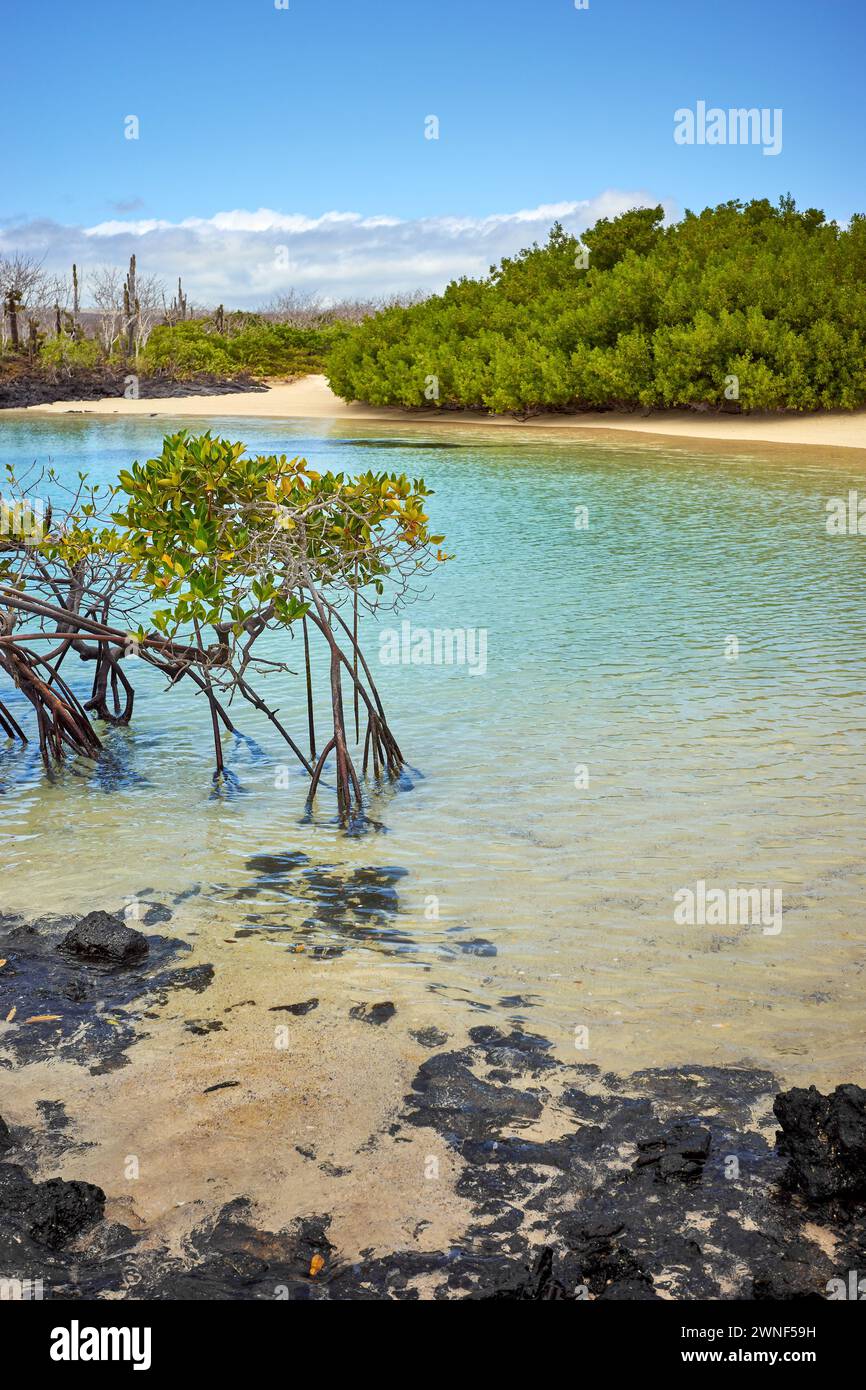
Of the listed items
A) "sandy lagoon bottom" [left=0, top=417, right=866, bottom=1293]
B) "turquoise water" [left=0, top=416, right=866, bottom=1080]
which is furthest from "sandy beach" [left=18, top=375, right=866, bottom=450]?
"sandy lagoon bottom" [left=0, top=417, right=866, bottom=1293]

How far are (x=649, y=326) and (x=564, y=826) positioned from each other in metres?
38.0

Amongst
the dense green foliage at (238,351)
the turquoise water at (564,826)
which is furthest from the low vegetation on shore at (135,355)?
the turquoise water at (564,826)

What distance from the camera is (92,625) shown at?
339 inches

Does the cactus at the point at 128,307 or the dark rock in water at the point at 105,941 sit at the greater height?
the cactus at the point at 128,307

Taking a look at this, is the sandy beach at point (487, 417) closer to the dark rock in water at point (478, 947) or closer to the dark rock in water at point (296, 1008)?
the dark rock in water at point (478, 947)

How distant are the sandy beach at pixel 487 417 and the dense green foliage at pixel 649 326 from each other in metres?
0.59

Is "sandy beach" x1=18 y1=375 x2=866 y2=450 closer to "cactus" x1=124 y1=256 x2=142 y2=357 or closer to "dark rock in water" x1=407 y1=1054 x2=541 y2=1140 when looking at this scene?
"cactus" x1=124 y1=256 x2=142 y2=357

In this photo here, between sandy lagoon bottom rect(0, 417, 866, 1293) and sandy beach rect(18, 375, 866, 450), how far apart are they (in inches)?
971

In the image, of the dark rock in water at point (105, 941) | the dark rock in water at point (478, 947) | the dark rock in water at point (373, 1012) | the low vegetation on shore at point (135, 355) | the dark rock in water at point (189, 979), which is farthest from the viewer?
the low vegetation on shore at point (135, 355)

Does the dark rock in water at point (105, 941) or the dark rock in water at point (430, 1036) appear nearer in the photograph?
the dark rock in water at point (430, 1036)

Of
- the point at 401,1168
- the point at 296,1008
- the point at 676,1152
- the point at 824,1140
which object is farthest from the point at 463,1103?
the point at 824,1140

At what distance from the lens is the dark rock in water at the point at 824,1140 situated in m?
3.79

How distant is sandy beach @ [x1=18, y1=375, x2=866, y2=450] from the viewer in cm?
3659

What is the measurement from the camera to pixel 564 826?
304 inches
